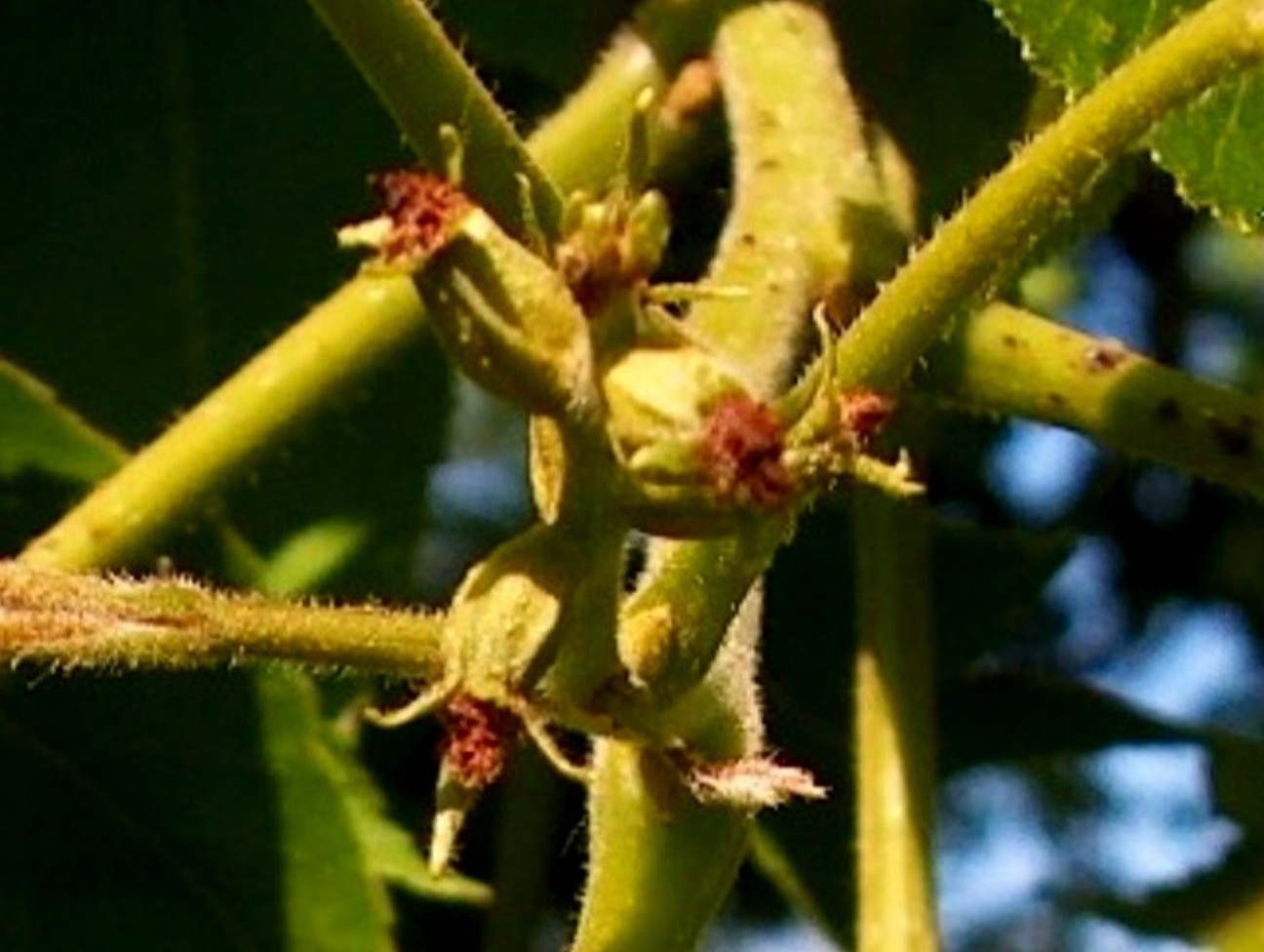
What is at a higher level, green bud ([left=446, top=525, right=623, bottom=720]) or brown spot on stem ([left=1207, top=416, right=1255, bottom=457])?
brown spot on stem ([left=1207, top=416, right=1255, bottom=457])

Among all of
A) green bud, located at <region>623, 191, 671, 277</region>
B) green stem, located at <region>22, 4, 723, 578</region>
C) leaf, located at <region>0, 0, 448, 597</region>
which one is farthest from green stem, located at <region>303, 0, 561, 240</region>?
leaf, located at <region>0, 0, 448, 597</region>

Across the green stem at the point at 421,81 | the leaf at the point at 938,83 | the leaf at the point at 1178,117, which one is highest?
the leaf at the point at 938,83

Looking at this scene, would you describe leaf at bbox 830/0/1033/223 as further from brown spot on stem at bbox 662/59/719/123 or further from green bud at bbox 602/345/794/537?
green bud at bbox 602/345/794/537

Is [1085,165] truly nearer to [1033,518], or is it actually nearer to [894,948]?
[894,948]

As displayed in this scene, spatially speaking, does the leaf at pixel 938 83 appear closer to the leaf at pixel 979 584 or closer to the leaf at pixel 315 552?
the leaf at pixel 979 584

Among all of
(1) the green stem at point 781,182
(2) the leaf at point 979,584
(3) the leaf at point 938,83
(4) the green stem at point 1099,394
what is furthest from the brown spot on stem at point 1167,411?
(2) the leaf at point 979,584
